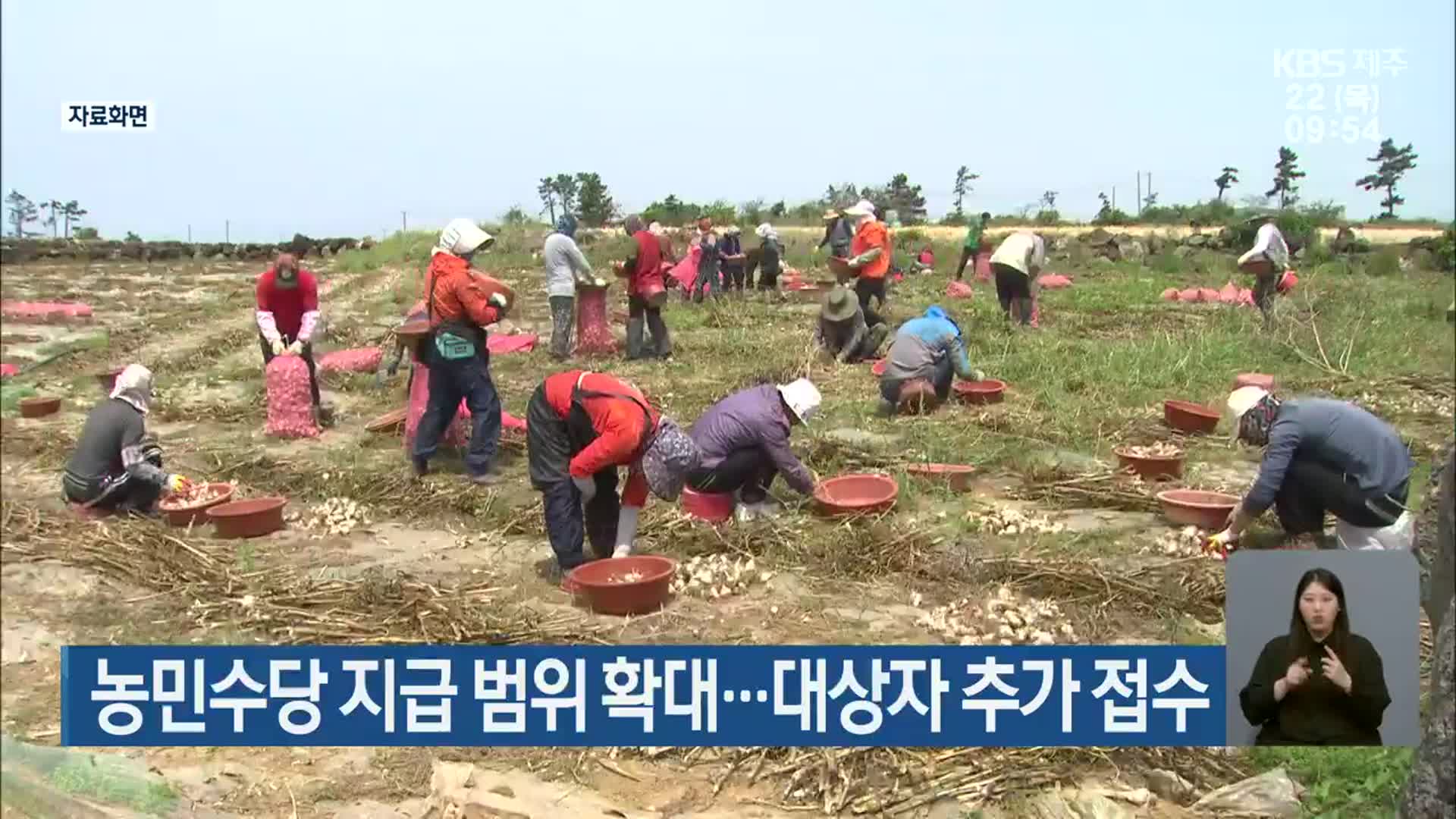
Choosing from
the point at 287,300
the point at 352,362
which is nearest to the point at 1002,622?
the point at 287,300

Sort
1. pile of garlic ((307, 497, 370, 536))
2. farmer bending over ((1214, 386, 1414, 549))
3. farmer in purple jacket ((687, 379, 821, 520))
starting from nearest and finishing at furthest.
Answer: farmer bending over ((1214, 386, 1414, 549))
farmer in purple jacket ((687, 379, 821, 520))
pile of garlic ((307, 497, 370, 536))

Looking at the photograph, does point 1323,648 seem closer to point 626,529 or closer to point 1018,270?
point 626,529

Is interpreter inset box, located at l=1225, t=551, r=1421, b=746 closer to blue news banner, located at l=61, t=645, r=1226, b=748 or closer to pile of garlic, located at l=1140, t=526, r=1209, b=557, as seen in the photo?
blue news banner, located at l=61, t=645, r=1226, b=748

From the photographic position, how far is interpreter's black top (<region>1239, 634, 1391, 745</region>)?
3.13m

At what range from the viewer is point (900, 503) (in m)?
5.50

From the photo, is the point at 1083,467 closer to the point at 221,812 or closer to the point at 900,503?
the point at 900,503

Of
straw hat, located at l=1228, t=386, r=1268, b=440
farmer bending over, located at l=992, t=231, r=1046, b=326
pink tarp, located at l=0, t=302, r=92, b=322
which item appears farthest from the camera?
farmer bending over, located at l=992, t=231, r=1046, b=326

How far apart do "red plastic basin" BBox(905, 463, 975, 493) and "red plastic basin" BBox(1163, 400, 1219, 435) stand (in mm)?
1675

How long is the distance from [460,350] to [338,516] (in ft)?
3.85

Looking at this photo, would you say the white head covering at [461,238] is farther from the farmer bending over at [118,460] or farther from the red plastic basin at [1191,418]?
the red plastic basin at [1191,418]

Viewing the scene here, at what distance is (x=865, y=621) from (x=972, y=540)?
0.99 metres

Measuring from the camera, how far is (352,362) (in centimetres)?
959

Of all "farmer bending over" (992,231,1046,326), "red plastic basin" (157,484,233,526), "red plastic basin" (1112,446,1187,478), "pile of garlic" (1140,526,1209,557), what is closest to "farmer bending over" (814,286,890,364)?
Answer: "farmer bending over" (992,231,1046,326)

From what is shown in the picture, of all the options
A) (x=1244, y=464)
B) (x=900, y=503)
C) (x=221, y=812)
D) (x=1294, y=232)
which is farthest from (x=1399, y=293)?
(x=221, y=812)
